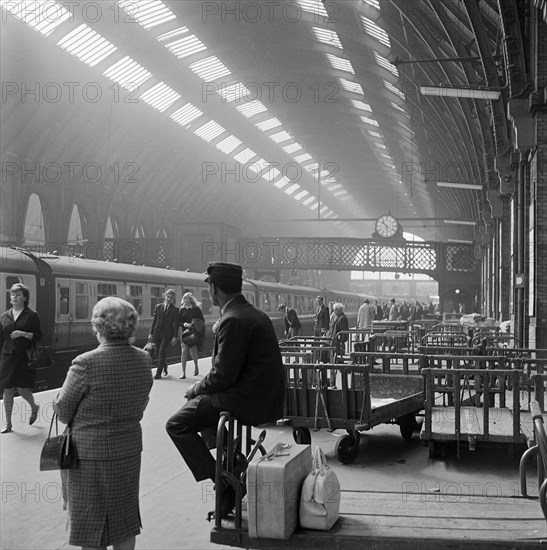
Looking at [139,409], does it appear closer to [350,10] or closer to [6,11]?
[350,10]

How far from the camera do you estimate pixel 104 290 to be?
18.3m

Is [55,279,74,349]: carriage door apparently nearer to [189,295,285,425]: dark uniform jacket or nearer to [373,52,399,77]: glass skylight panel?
[373,52,399,77]: glass skylight panel

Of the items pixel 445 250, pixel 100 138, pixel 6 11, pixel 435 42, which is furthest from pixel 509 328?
pixel 445 250

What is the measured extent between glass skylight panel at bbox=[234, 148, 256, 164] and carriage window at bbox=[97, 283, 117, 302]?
2199 centimetres

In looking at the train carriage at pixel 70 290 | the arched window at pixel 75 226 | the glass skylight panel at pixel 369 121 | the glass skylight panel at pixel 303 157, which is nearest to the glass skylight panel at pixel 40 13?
the train carriage at pixel 70 290

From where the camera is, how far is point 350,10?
18625mm

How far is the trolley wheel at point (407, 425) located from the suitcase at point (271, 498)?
475 centimetres

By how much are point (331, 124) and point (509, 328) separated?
63.9 feet

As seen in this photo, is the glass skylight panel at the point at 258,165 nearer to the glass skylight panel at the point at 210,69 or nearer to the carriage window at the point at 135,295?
the glass skylight panel at the point at 210,69

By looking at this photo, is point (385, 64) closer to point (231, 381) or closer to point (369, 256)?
point (369, 256)

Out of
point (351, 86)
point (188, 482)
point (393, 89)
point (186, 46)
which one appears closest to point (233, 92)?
point (351, 86)

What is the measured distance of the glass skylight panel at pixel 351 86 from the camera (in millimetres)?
27119

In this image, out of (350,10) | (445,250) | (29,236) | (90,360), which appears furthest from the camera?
(445,250)

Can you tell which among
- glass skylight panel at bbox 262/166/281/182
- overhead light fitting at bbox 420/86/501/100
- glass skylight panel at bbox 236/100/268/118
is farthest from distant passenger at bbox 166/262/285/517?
glass skylight panel at bbox 262/166/281/182
